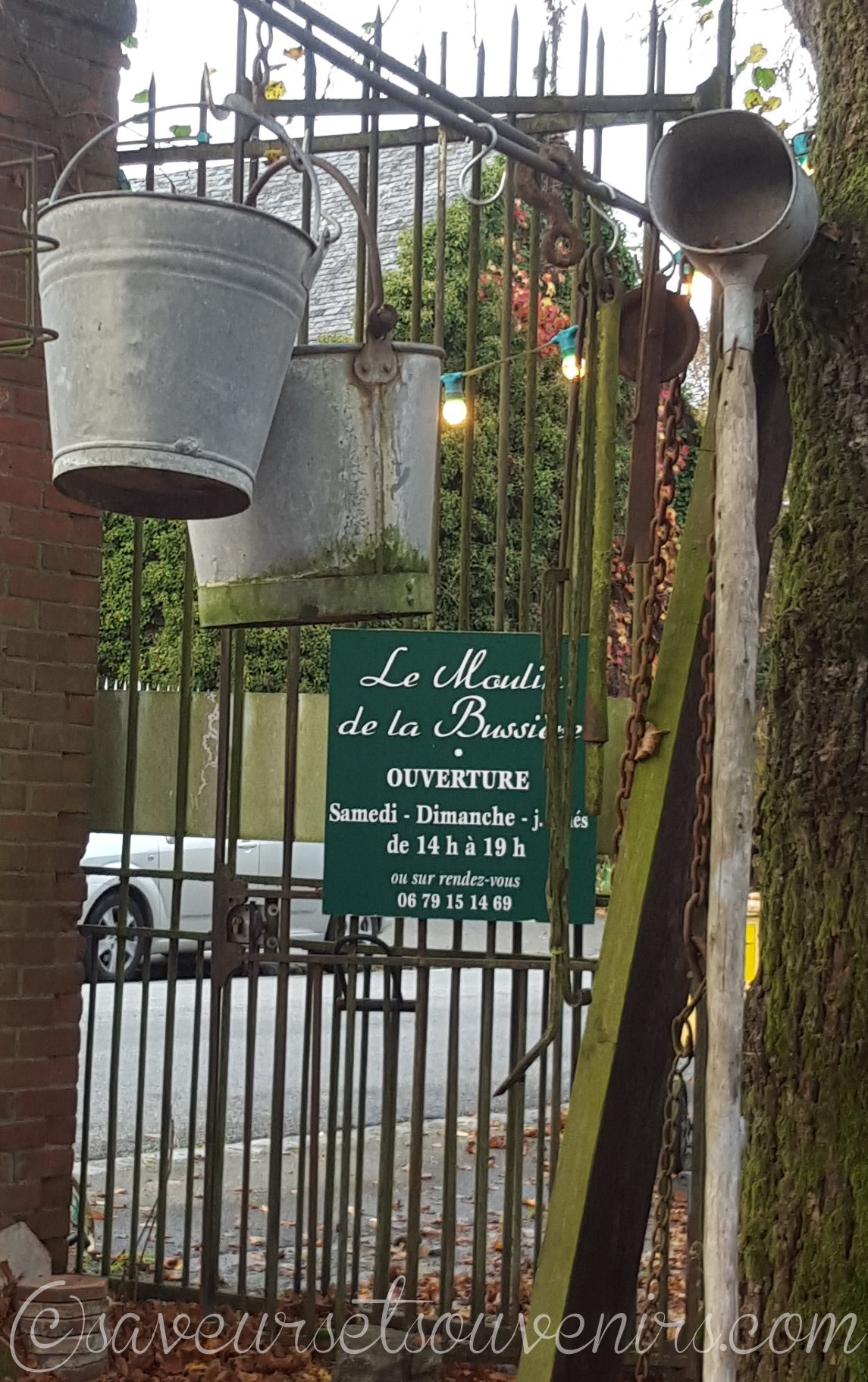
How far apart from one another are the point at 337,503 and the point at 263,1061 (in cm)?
676

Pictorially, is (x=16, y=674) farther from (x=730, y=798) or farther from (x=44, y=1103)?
(x=730, y=798)

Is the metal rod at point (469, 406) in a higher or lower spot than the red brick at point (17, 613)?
higher

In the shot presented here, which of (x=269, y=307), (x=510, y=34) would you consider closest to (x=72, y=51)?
(x=510, y=34)

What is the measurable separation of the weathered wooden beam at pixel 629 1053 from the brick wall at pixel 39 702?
2232mm

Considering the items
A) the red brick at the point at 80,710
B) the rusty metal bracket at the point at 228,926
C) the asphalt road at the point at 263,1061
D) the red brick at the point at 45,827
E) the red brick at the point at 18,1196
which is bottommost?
the asphalt road at the point at 263,1061

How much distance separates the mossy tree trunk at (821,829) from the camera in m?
2.04

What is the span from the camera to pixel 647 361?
2371mm

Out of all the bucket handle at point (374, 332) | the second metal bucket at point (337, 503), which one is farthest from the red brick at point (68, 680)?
the bucket handle at point (374, 332)

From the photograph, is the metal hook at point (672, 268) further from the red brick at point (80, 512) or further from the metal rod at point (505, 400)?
the red brick at point (80, 512)

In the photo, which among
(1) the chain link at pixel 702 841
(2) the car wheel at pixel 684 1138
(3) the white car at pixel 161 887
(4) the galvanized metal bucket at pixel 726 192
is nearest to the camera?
(1) the chain link at pixel 702 841

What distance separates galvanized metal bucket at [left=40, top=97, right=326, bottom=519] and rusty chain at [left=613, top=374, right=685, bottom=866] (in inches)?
25.2

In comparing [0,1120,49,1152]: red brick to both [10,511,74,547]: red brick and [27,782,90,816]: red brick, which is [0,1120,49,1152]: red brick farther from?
[10,511,74,547]: red brick

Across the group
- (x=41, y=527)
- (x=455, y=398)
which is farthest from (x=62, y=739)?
(x=455, y=398)

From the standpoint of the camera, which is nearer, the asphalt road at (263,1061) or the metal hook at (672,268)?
the metal hook at (672,268)
